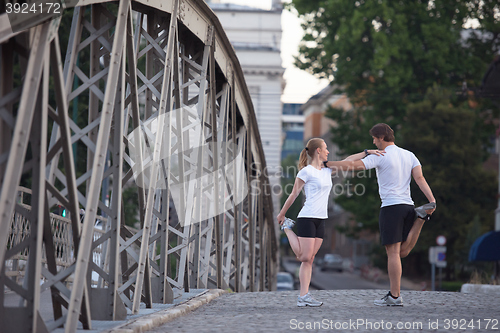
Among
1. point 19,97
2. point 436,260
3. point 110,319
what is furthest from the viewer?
point 436,260

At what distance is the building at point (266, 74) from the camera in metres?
53.8

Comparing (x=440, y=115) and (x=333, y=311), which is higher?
(x=440, y=115)

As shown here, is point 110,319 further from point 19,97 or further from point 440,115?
point 440,115

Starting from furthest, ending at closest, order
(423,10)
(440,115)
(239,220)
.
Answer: (440,115), (423,10), (239,220)

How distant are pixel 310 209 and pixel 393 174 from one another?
0.95 metres

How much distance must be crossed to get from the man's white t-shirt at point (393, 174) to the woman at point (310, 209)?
0.11m

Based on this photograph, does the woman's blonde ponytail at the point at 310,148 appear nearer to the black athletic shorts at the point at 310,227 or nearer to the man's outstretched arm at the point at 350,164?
the man's outstretched arm at the point at 350,164

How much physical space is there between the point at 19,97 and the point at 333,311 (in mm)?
4261

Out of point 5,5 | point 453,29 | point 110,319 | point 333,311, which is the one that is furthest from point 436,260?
point 5,5

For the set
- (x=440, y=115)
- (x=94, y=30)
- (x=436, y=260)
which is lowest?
(x=436, y=260)

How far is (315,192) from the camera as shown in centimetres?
816

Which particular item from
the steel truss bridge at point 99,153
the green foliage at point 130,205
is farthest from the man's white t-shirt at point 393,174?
the green foliage at point 130,205

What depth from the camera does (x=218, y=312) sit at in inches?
312

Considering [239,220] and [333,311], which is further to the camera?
[239,220]
